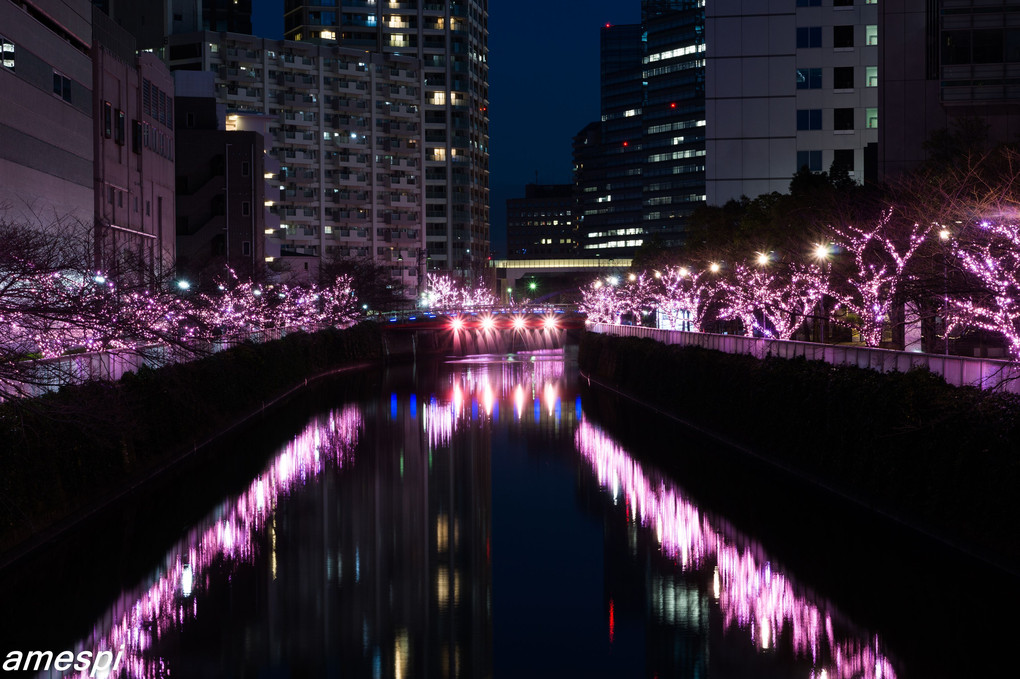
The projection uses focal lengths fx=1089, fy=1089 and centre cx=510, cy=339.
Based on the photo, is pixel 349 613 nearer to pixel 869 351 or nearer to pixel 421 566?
pixel 421 566

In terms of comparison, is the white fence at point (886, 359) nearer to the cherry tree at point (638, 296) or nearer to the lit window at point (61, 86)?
the lit window at point (61, 86)

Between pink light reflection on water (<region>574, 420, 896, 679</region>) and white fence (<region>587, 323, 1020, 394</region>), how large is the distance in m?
4.72

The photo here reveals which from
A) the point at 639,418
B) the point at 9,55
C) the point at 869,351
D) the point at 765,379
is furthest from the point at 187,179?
the point at 869,351

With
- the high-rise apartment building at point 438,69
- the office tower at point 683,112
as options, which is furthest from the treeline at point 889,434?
the office tower at point 683,112

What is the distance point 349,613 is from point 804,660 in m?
6.06

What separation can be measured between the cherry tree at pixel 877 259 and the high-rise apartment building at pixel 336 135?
8265cm

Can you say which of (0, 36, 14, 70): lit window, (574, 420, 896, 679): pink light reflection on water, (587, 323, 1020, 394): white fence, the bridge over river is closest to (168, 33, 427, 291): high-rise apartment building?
the bridge over river

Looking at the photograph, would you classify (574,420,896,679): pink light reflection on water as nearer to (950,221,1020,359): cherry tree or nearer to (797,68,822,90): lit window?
(950,221,1020,359): cherry tree

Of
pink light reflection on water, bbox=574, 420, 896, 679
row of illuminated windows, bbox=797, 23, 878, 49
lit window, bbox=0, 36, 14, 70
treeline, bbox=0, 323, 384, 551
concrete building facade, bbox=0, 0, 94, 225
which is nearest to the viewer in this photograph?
pink light reflection on water, bbox=574, 420, 896, 679

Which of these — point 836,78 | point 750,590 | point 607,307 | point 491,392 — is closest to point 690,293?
point 491,392

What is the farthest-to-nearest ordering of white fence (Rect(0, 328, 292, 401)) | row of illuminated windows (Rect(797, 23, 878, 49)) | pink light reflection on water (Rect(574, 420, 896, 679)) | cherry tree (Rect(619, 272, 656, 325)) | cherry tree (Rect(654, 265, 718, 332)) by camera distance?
cherry tree (Rect(619, 272, 656, 325)), row of illuminated windows (Rect(797, 23, 878, 49)), cherry tree (Rect(654, 265, 718, 332)), white fence (Rect(0, 328, 292, 401)), pink light reflection on water (Rect(574, 420, 896, 679))

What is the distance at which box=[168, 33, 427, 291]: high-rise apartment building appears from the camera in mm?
117812

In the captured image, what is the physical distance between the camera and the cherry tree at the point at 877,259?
31.9 m

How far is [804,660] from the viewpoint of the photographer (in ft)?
42.1
